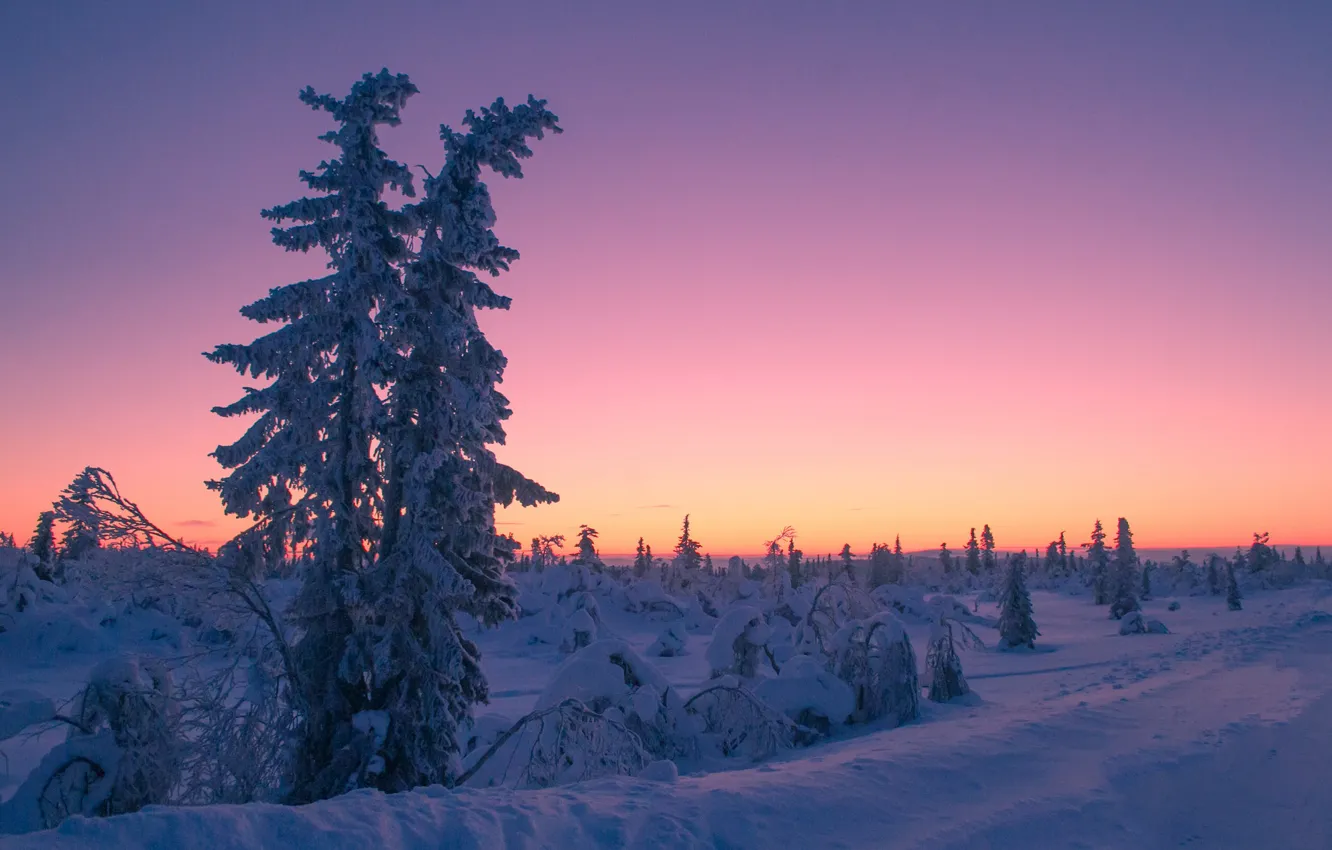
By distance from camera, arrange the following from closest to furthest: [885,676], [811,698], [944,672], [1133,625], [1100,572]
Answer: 1. [811,698]
2. [885,676]
3. [944,672]
4. [1133,625]
5. [1100,572]

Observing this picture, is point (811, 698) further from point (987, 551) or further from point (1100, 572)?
point (987, 551)

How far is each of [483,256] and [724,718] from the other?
1196 cm

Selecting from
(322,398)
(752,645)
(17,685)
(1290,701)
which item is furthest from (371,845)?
(17,685)

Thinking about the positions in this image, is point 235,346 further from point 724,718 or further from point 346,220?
point 724,718

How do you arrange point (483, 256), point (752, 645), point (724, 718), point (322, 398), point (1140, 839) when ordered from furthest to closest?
point (752, 645) → point (724, 718) → point (483, 256) → point (322, 398) → point (1140, 839)

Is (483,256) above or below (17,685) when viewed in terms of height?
above

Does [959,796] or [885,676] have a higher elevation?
[959,796]

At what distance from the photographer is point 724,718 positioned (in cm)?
1731

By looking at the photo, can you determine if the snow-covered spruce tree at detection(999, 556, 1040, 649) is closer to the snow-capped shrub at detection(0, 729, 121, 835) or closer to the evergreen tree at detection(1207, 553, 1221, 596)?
the snow-capped shrub at detection(0, 729, 121, 835)

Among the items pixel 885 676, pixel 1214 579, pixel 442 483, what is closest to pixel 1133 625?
pixel 885 676

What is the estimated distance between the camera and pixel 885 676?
20.8 meters

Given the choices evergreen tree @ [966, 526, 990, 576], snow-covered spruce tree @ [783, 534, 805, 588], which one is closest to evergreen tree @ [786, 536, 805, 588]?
snow-covered spruce tree @ [783, 534, 805, 588]

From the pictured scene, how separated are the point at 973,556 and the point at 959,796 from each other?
432 feet

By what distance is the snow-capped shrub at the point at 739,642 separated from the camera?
2286 centimetres
